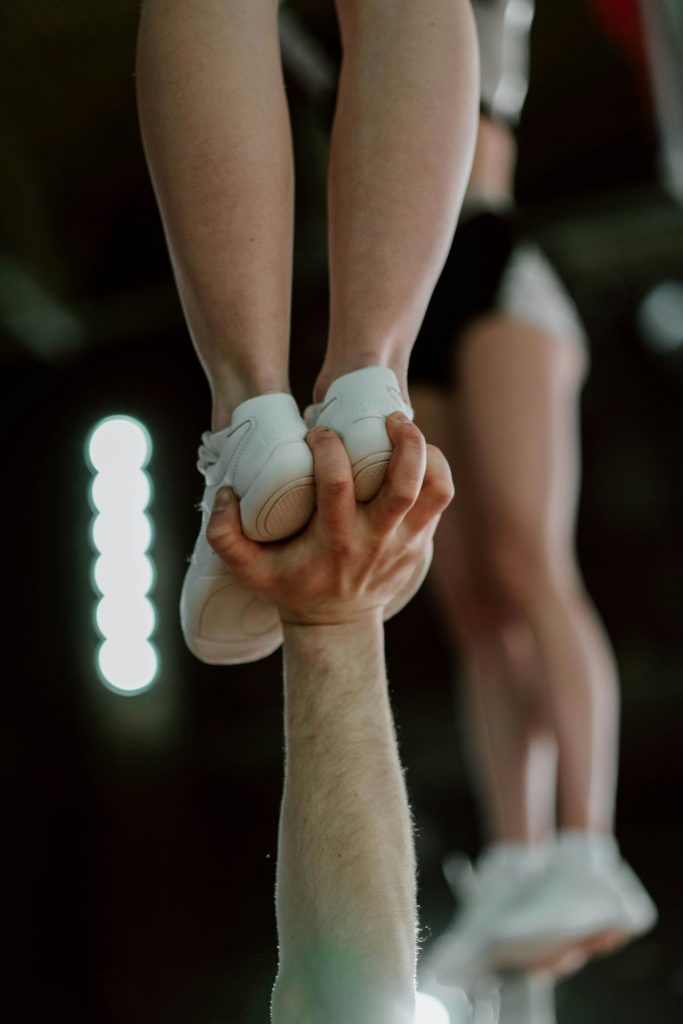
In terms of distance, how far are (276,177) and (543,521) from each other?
31.8 inches

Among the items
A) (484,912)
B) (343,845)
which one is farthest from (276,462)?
(484,912)

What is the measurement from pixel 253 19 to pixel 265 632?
17.7 inches

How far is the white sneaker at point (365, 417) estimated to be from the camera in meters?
0.76

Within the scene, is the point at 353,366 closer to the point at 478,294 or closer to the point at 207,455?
the point at 207,455

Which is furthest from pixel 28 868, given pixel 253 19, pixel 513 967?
pixel 253 19

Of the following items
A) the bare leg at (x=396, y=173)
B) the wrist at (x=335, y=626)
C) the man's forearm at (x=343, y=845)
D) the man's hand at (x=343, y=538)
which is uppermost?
the bare leg at (x=396, y=173)

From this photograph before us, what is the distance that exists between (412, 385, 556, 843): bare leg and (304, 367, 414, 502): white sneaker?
794 millimetres

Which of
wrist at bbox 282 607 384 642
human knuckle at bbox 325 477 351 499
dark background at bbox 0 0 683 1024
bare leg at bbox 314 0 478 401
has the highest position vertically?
bare leg at bbox 314 0 478 401

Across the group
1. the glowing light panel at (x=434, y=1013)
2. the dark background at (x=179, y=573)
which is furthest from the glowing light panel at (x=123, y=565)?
the glowing light panel at (x=434, y=1013)

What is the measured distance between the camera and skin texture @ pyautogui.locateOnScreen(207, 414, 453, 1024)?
0.70m

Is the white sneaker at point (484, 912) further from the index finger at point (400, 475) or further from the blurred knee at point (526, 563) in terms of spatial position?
the index finger at point (400, 475)

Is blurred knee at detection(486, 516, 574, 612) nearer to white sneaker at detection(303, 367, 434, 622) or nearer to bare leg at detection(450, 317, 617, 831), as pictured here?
bare leg at detection(450, 317, 617, 831)

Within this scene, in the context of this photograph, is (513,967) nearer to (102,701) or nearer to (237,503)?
(237,503)

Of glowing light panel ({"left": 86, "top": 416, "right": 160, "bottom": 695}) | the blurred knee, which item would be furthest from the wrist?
glowing light panel ({"left": 86, "top": 416, "right": 160, "bottom": 695})
